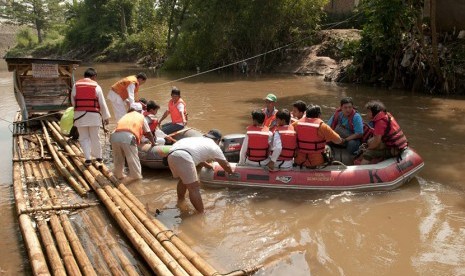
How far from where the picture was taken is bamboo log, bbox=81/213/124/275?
151 inches

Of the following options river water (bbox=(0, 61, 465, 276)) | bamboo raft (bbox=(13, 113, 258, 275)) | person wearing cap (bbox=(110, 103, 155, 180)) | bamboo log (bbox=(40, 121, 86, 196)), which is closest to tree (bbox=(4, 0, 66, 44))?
river water (bbox=(0, 61, 465, 276))

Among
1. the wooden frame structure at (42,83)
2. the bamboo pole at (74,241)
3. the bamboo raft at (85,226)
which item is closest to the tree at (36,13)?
the wooden frame structure at (42,83)

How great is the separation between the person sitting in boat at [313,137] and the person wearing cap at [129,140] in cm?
231

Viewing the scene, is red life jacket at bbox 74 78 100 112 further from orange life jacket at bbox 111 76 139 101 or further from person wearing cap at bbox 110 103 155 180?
orange life jacket at bbox 111 76 139 101

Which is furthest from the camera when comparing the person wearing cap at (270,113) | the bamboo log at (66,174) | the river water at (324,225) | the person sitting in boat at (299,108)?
the person wearing cap at (270,113)

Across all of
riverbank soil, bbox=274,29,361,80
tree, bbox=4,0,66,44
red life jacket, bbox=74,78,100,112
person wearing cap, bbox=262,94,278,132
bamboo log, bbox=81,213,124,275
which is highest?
tree, bbox=4,0,66,44

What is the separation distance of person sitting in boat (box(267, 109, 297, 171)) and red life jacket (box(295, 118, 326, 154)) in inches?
3.9

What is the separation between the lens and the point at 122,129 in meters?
6.16

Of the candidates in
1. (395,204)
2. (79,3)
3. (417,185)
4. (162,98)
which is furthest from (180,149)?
(79,3)

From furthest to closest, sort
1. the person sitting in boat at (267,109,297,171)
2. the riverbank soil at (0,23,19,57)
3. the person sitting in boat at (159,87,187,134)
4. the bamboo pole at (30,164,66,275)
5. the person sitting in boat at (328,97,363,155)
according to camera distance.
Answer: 1. the riverbank soil at (0,23,19,57)
2. the person sitting in boat at (159,87,187,134)
3. the person sitting in boat at (328,97,363,155)
4. the person sitting in boat at (267,109,297,171)
5. the bamboo pole at (30,164,66,275)

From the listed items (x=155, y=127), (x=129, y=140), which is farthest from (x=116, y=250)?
(x=155, y=127)

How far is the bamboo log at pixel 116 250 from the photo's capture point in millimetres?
3744

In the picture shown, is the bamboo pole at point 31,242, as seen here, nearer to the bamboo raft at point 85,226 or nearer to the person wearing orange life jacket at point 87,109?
the bamboo raft at point 85,226

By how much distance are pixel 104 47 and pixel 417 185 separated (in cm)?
4079
